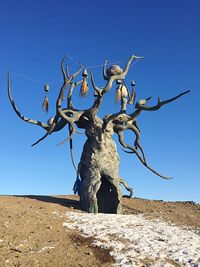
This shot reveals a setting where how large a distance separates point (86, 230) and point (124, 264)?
109 inches

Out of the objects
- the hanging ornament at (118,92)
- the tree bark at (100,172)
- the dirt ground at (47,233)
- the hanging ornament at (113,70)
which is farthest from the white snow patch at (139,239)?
the hanging ornament at (113,70)

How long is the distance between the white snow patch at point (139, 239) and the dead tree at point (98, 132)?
6.83ft

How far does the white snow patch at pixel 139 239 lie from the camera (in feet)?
33.4

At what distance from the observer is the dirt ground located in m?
10.3

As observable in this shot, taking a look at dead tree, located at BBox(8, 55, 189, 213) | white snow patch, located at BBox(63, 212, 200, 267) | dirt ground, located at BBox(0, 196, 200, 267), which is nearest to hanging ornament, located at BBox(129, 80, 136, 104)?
dead tree, located at BBox(8, 55, 189, 213)

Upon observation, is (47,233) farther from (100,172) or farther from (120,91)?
(120,91)

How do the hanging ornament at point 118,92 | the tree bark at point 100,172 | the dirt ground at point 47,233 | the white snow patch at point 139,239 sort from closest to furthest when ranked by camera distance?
the white snow patch at point 139,239 → the dirt ground at point 47,233 → the tree bark at point 100,172 → the hanging ornament at point 118,92

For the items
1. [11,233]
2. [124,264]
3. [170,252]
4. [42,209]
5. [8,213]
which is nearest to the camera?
[124,264]

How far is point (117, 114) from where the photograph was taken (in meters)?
16.7

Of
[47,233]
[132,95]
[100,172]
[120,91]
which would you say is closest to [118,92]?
[120,91]

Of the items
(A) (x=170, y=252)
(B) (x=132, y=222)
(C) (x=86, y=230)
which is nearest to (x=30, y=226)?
(C) (x=86, y=230)

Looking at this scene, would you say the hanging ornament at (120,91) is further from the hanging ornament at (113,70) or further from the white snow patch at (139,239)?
the white snow patch at (139,239)

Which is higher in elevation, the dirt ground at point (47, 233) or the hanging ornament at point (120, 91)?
the hanging ornament at point (120, 91)

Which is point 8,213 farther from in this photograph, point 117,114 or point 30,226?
point 117,114
